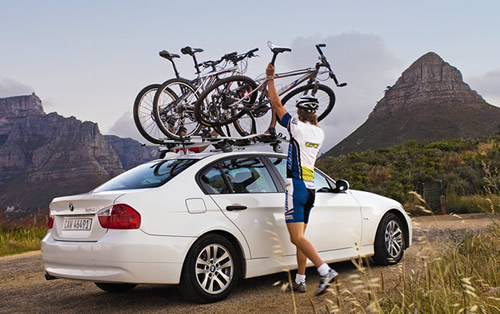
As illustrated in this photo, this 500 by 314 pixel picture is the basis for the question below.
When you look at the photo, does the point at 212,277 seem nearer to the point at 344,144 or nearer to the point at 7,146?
the point at 344,144

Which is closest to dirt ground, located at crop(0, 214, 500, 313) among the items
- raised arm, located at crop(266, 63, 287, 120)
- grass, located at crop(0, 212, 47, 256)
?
raised arm, located at crop(266, 63, 287, 120)

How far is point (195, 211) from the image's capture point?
551cm

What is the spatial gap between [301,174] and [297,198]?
0.25 metres

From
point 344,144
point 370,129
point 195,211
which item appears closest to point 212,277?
point 195,211

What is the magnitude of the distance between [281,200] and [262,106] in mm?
1705

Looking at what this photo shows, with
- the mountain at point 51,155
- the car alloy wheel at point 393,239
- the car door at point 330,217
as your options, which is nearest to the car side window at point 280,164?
the car door at point 330,217

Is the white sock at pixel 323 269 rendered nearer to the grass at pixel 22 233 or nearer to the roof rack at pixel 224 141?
the roof rack at pixel 224 141

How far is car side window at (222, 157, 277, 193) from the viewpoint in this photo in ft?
20.1

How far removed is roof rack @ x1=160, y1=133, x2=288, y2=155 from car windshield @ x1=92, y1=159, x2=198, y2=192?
1.31 ft

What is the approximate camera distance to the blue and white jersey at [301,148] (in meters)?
5.88

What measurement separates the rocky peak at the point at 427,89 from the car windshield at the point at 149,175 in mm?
94695

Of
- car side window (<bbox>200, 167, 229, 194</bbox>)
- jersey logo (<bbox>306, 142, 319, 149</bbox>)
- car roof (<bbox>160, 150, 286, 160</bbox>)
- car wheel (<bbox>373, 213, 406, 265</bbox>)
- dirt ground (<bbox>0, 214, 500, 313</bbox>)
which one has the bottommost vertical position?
dirt ground (<bbox>0, 214, 500, 313</bbox>)

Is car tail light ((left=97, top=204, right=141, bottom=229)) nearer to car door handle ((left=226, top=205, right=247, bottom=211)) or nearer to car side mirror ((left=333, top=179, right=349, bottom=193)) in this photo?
car door handle ((left=226, top=205, right=247, bottom=211))

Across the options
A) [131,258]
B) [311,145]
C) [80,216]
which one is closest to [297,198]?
[311,145]
